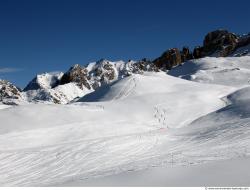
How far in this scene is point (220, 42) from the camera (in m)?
158

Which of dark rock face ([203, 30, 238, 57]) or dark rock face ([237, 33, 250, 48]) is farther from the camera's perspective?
dark rock face ([203, 30, 238, 57])

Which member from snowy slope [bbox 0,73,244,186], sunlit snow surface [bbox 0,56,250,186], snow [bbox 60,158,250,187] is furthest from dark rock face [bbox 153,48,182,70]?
snow [bbox 60,158,250,187]

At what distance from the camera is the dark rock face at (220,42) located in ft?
498

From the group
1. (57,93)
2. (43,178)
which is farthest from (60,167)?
(57,93)

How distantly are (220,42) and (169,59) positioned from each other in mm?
20254

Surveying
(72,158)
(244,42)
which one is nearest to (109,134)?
(72,158)

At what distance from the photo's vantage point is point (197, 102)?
37.7 m

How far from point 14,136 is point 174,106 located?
51.0ft

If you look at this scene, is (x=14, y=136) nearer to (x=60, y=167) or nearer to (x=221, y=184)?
(x=60, y=167)

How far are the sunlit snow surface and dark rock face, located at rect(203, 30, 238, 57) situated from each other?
108 meters

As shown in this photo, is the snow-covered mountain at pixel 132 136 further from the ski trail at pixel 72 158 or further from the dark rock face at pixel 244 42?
the dark rock face at pixel 244 42

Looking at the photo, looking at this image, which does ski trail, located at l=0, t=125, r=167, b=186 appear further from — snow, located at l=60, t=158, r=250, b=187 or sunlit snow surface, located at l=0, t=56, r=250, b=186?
snow, located at l=60, t=158, r=250, b=187

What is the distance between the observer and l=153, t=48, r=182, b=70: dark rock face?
159500mm

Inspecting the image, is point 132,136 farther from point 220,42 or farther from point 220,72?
point 220,42
